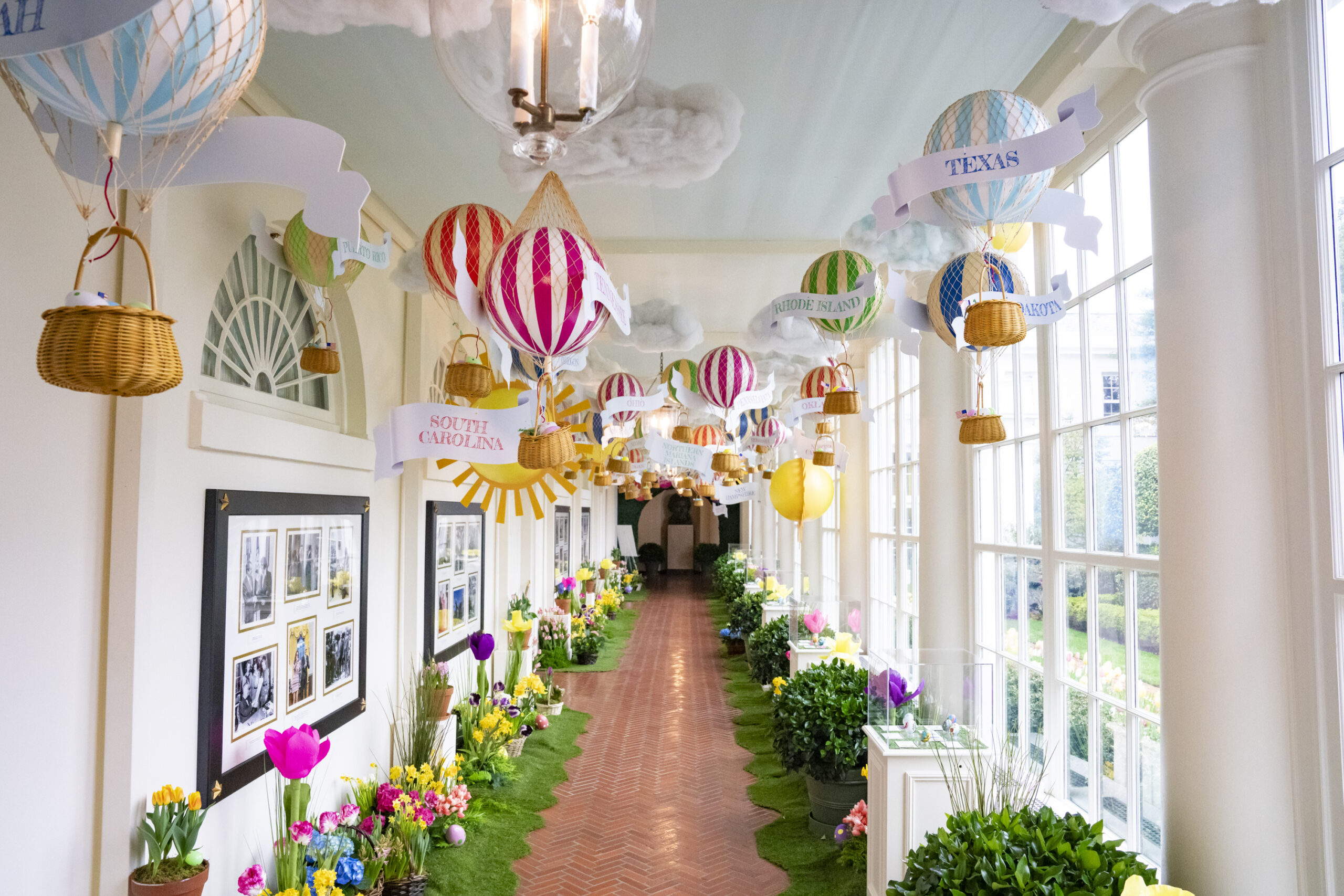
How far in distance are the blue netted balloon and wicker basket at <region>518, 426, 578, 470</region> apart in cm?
156

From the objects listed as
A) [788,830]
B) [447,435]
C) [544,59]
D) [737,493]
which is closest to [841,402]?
[447,435]

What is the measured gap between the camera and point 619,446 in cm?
947

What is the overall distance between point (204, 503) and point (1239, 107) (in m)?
3.95

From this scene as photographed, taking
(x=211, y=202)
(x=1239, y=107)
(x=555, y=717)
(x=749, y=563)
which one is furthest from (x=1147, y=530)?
(x=749, y=563)

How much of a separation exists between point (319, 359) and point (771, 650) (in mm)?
6426

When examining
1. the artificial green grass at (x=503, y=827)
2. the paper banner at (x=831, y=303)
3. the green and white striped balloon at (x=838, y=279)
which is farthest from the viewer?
the artificial green grass at (x=503, y=827)

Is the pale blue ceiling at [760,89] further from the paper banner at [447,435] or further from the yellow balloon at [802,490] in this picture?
the yellow balloon at [802,490]

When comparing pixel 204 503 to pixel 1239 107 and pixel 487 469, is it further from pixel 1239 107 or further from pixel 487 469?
pixel 1239 107

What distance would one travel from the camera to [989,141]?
89.6 inches

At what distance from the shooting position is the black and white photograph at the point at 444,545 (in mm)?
6203

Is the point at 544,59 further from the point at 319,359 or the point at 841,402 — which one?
the point at 841,402

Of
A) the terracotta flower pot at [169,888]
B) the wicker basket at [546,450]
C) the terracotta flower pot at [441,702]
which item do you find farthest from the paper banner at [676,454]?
the terracotta flower pot at [169,888]

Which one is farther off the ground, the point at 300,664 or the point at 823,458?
the point at 823,458

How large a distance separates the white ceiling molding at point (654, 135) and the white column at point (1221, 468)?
4.58 ft
